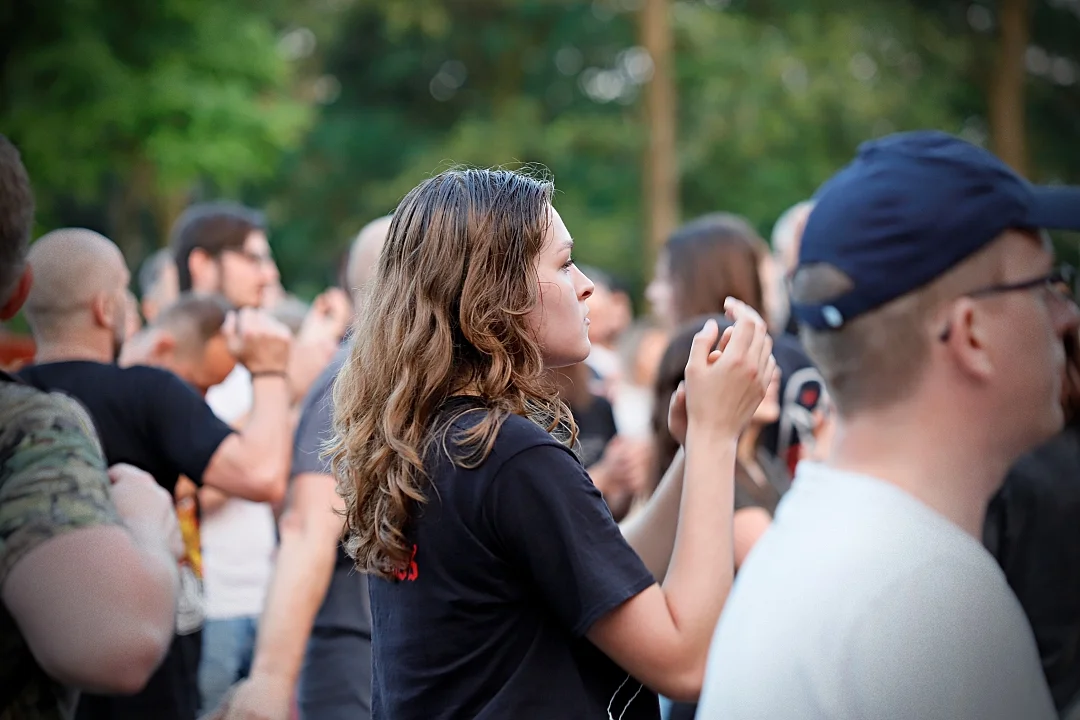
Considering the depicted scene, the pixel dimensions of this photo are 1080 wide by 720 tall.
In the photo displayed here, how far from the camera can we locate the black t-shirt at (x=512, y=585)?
1887 mm

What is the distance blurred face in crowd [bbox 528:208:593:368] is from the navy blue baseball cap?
51 centimetres

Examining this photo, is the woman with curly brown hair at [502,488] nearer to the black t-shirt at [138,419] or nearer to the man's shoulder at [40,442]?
the man's shoulder at [40,442]

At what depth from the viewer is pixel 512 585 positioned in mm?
1938

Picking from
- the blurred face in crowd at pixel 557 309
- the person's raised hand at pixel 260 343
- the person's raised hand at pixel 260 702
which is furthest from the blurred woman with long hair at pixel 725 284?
the blurred face in crowd at pixel 557 309

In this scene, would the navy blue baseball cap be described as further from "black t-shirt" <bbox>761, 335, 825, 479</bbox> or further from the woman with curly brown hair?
"black t-shirt" <bbox>761, 335, 825, 479</bbox>

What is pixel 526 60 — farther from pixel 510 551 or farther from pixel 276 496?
pixel 510 551

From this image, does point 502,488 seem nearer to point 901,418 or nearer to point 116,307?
point 901,418

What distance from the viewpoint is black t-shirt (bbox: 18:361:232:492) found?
11.0ft

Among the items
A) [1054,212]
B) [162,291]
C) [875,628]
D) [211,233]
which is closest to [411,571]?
[875,628]

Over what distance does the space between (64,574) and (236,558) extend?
314 centimetres

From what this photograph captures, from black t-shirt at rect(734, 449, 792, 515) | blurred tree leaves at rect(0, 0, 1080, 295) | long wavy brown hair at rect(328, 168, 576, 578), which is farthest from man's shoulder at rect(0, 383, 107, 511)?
blurred tree leaves at rect(0, 0, 1080, 295)

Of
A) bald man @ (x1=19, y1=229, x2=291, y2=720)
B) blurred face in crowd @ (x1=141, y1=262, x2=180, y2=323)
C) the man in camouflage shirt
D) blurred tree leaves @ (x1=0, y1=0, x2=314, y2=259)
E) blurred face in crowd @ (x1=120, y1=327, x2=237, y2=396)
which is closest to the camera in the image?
the man in camouflage shirt

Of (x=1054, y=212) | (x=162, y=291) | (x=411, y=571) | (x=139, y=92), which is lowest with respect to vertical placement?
(x=162, y=291)

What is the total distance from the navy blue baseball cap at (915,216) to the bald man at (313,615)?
6.21ft
